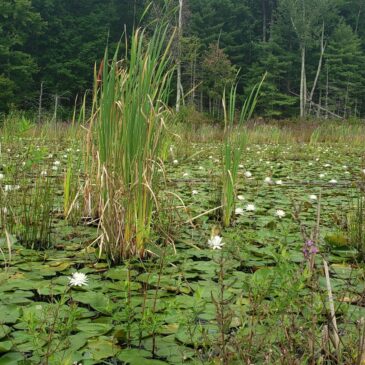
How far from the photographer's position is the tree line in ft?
78.2

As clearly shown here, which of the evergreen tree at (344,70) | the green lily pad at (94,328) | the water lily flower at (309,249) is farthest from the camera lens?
the evergreen tree at (344,70)

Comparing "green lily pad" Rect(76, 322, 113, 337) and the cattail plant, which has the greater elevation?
the cattail plant

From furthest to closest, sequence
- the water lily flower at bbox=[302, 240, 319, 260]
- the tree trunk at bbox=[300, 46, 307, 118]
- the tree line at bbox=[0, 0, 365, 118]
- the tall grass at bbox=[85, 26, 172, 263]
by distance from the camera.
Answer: the tree trunk at bbox=[300, 46, 307, 118]
the tree line at bbox=[0, 0, 365, 118]
the tall grass at bbox=[85, 26, 172, 263]
the water lily flower at bbox=[302, 240, 319, 260]

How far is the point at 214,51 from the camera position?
2366 cm

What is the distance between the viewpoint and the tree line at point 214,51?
23828 millimetres

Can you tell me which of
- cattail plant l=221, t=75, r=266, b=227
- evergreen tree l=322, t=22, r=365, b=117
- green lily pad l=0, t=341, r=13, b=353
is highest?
evergreen tree l=322, t=22, r=365, b=117

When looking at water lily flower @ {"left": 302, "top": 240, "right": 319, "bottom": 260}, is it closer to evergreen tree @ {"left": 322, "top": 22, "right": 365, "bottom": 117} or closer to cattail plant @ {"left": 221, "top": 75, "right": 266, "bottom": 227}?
cattail plant @ {"left": 221, "top": 75, "right": 266, "bottom": 227}

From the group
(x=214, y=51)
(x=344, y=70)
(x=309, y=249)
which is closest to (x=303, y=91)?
(x=214, y=51)

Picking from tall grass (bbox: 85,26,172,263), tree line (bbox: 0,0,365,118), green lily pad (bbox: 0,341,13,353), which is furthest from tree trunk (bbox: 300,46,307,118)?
green lily pad (bbox: 0,341,13,353)

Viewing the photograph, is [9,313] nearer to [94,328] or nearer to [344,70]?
[94,328]

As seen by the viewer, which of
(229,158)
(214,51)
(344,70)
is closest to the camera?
(229,158)

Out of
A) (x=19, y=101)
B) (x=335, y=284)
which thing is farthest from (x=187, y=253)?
(x=19, y=101)

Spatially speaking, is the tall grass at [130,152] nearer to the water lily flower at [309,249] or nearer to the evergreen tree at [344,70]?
the water lily flower at [309,249]

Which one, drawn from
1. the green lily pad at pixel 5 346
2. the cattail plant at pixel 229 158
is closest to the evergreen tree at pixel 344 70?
the cattail plant at pixel 229 158
